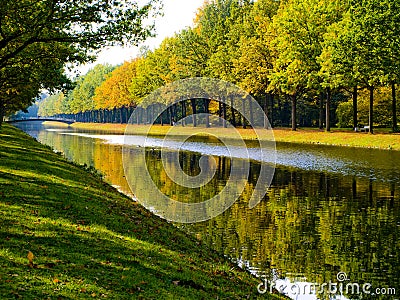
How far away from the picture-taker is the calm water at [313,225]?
46.1ft

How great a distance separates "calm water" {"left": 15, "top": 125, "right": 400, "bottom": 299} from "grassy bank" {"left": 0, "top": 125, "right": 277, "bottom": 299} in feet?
4.81

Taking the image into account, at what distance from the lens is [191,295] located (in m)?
10.3

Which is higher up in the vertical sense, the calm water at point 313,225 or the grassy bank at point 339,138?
the grassy bank at point 339,138

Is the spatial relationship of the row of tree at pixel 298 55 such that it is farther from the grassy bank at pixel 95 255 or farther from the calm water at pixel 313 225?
the grassy bank at pixel 95 255

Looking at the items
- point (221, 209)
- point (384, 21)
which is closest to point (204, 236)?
point (221, 209)

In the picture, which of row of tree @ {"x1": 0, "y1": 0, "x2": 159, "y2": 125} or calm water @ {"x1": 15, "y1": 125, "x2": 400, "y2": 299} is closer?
calm water @ {"x1": 15, "y1": 125, "x2": 400, "y2": 299}

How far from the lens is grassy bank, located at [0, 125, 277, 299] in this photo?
31.1 feet

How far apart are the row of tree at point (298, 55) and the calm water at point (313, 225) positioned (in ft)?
59.5

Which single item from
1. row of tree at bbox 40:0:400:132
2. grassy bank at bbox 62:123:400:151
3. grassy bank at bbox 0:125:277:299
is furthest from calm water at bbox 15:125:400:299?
row of tree at bbox 40:0:400:132

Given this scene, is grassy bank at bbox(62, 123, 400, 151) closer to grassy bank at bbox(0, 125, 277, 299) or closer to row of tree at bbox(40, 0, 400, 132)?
row of tree at bbox(40, 0, 400, 132)

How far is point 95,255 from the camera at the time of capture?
11.6m

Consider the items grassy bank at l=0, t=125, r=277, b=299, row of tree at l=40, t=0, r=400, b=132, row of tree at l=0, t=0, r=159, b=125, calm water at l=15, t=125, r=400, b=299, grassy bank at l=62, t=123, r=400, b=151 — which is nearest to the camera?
grassy bank at l=0, t=125, r=277, b=299

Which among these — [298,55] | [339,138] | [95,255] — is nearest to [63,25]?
[95,255]

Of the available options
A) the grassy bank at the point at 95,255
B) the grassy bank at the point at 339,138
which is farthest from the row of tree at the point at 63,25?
the grassy bank at the point at 339,138
